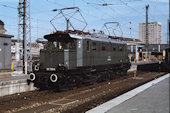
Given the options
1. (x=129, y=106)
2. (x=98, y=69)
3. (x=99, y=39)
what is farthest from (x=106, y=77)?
(x=129, y=106)

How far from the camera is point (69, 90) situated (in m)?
13.7

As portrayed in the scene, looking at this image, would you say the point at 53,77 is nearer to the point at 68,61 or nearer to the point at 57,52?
the point at 68,61

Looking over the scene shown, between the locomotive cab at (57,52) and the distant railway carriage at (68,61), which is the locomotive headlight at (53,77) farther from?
the locomotive cab at (57,52)

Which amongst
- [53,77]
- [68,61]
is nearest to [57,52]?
[68,61]

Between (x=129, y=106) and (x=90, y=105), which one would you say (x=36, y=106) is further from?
(x=129, y=106)

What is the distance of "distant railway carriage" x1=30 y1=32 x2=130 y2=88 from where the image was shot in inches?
Result: 517

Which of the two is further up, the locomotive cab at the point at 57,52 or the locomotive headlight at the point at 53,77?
the locomotive cab at the point at 57,52

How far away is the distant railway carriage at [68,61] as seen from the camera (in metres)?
13.1

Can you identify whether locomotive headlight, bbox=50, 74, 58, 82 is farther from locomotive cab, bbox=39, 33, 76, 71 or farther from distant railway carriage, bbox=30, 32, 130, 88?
locomotive cab, bbox=39, 33, 76, 71

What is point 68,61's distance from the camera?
43.2ft

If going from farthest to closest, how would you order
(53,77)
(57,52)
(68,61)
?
(57,52) → (68,61) → (53,77)

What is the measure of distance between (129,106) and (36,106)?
419cm

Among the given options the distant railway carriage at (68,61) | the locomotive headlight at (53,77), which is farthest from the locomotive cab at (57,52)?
the locomotive headlight at (53,77)

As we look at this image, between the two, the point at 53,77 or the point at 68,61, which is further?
the point at 68,61
